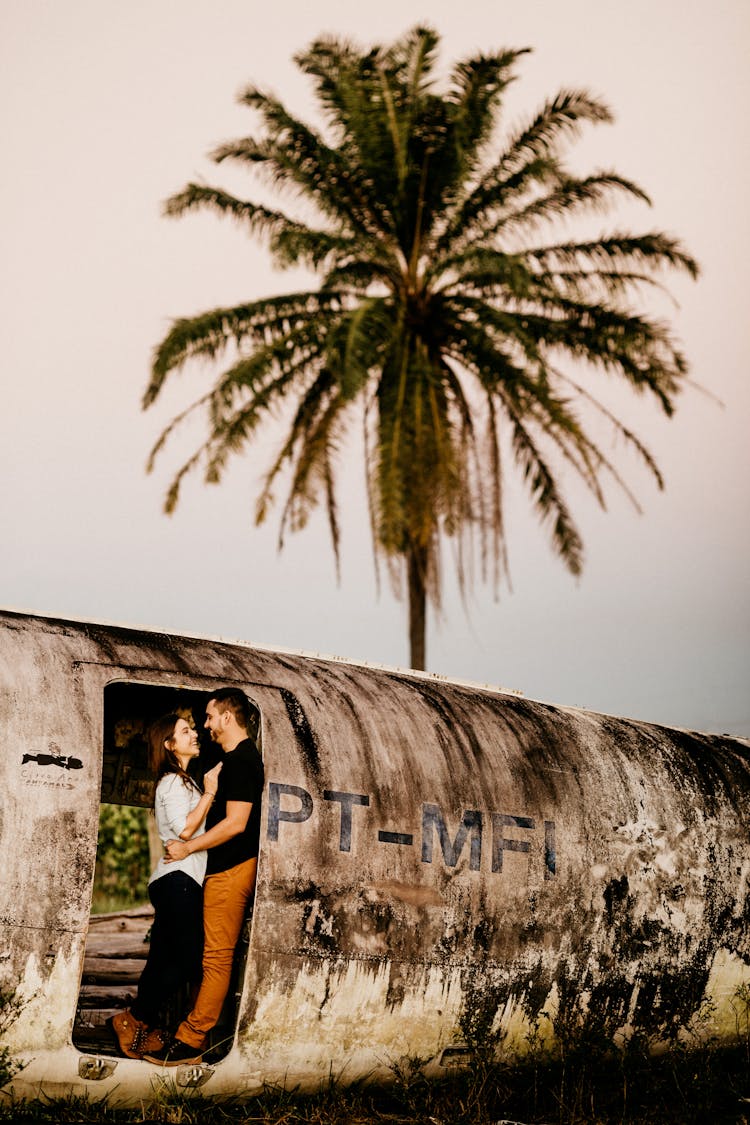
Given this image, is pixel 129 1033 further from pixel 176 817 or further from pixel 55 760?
pixel 55 760

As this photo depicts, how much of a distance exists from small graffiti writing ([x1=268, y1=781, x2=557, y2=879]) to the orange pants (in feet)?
1.46

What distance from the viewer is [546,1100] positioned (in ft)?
30.8

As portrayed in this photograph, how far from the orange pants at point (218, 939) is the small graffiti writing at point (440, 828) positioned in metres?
0.44

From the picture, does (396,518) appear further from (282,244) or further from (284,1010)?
(284,1010)

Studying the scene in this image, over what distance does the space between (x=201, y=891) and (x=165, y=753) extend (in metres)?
1.03

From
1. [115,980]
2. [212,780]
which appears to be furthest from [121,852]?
[212,780]

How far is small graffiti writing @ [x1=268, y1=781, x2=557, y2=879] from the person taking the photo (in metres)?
8.41

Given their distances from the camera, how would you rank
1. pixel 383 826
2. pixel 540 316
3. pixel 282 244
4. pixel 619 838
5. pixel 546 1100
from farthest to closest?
pixel 540 316 → pixel 282 244 → pixel 619 838 → pixel 546 1100 → pixel 383 826

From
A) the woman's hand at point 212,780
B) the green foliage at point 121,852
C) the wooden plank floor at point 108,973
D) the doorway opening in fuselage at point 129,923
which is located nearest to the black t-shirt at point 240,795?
the woman's hand at point 212,780

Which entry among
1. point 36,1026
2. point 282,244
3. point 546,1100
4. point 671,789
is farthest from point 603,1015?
point 282,244

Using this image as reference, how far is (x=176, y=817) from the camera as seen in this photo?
8531 mm

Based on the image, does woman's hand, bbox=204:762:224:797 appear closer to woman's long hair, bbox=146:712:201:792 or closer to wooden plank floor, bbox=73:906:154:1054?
woman's long hair, bbox=146:712:201:792

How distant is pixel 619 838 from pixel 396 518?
1124 centimetres

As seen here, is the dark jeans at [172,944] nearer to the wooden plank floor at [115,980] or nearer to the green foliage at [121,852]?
the wooden plank floor at [115,980]
